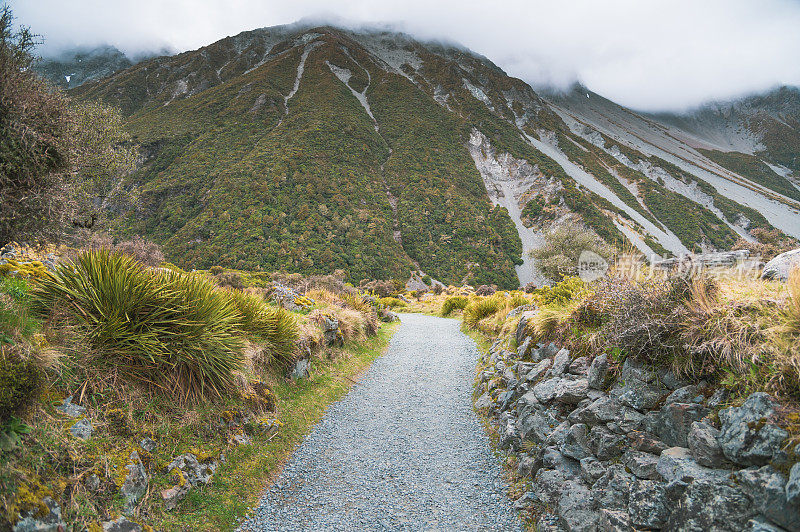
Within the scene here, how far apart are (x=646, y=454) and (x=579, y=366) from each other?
180 centimetres

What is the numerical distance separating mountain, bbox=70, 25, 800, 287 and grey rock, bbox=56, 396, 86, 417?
16.7 meters

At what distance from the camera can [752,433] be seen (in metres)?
2.55

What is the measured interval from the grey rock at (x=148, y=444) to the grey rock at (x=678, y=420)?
562 cm

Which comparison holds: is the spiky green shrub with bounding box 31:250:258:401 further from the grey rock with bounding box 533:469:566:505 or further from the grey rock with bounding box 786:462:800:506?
the grey rock with bounding box 786:462:800:506

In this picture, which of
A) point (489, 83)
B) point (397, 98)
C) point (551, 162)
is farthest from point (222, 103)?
point (489, 83)

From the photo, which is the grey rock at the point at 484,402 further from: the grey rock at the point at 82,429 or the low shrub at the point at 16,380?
the low shrub at the point at 16,380

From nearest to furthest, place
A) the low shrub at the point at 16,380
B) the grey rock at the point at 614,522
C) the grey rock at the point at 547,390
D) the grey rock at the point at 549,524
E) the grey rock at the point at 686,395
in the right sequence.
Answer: the low shrub at the point at 16,380 < the grey rock at the point at 614,522 < the grey rock at the point at 686,395 < the grey rock at the point at 549,524 < the grey rock at the point at 547,390

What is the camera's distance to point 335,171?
59.1 meters

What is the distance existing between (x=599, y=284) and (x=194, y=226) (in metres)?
Answer: 50.5

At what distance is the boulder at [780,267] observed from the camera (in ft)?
13.6

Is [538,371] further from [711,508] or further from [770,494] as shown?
[770,494]

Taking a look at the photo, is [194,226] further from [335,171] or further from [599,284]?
[599,284]

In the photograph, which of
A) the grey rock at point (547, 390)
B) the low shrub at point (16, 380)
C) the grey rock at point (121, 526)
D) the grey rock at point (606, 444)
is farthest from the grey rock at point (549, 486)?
the low shrub at point (16, 380)

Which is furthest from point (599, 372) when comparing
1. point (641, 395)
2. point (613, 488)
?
point (613, 488)
